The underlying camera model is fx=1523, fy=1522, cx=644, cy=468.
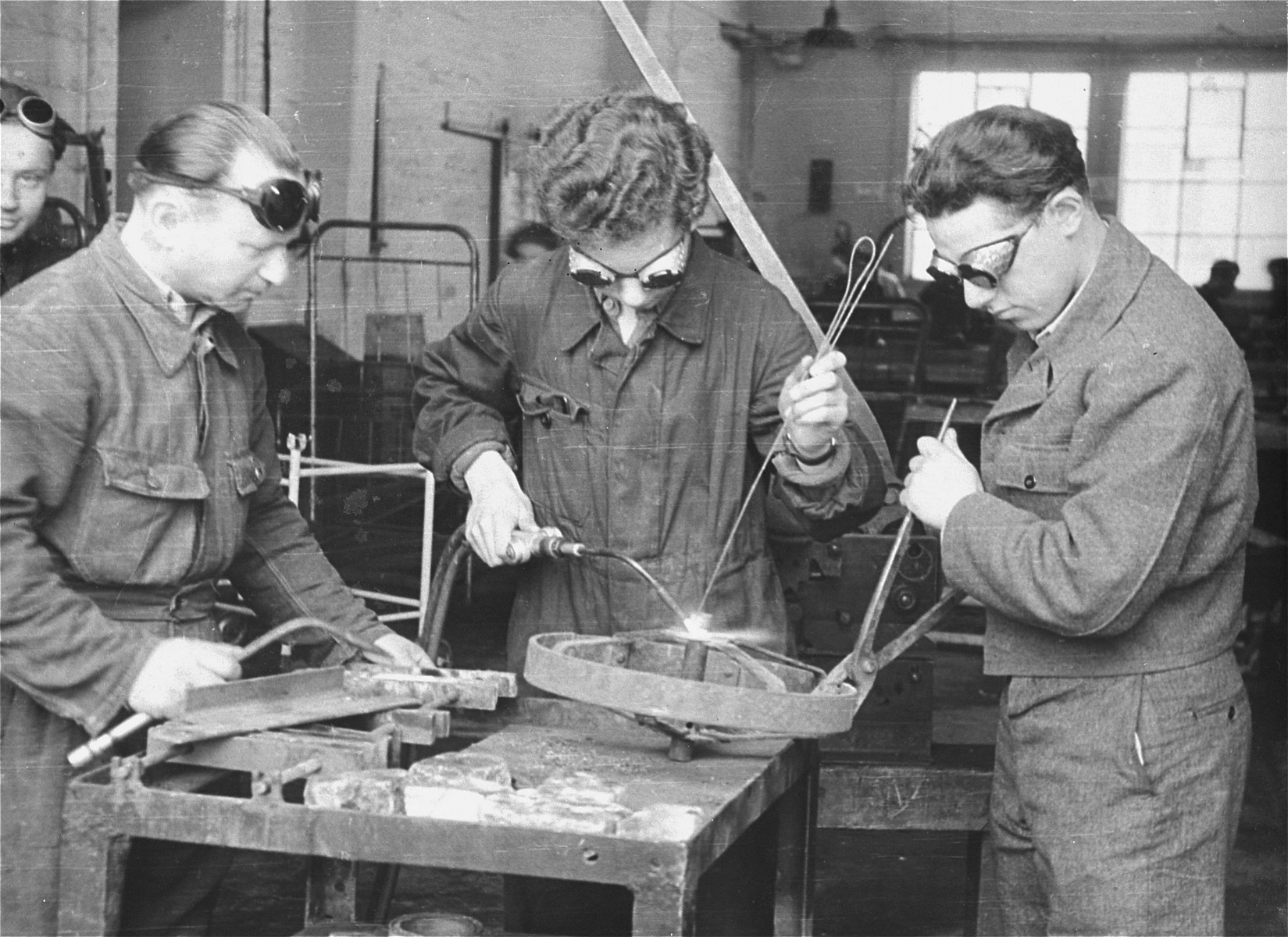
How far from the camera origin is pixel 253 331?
618 cm

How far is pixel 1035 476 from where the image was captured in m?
2.46

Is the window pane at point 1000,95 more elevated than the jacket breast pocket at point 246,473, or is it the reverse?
the window pane at point 1000,95

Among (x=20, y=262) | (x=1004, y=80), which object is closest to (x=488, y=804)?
(x=20, y=262)

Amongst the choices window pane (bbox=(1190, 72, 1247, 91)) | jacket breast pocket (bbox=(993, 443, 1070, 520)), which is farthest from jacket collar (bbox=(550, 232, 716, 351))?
window pane (bbox=(1190, 72, 1247, 91))

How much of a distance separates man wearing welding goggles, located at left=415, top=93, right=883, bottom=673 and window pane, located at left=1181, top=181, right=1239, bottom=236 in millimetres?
7832

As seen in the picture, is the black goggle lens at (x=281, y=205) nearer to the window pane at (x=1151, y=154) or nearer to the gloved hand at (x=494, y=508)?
the gloved hand at (x=494, y=508)

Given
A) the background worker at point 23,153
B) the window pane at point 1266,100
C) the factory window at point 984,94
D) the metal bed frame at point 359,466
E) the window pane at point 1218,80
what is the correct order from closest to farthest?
the background worker at point 23,153 → the metal bed frame at point 359,466 → the factory window at point 984,94 → the window pane at point 1266,100 → the window pane at point 1218,80

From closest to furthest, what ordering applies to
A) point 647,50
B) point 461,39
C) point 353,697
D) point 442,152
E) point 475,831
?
point 475,831 < point 353,697 < point 647,50 < point 461,39 < point 442,152

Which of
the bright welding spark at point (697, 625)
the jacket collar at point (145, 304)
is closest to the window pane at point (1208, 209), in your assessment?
the bright welding spark at point (697, 625)

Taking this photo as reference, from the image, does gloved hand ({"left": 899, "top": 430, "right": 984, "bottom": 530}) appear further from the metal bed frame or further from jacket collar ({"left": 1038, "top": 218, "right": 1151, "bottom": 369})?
the metal bed frame

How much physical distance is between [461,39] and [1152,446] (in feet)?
17.8

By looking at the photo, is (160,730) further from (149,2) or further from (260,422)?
(149,2)

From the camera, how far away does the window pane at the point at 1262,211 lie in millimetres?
9766

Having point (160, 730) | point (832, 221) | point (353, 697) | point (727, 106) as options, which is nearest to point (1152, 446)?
point (353, 697)
